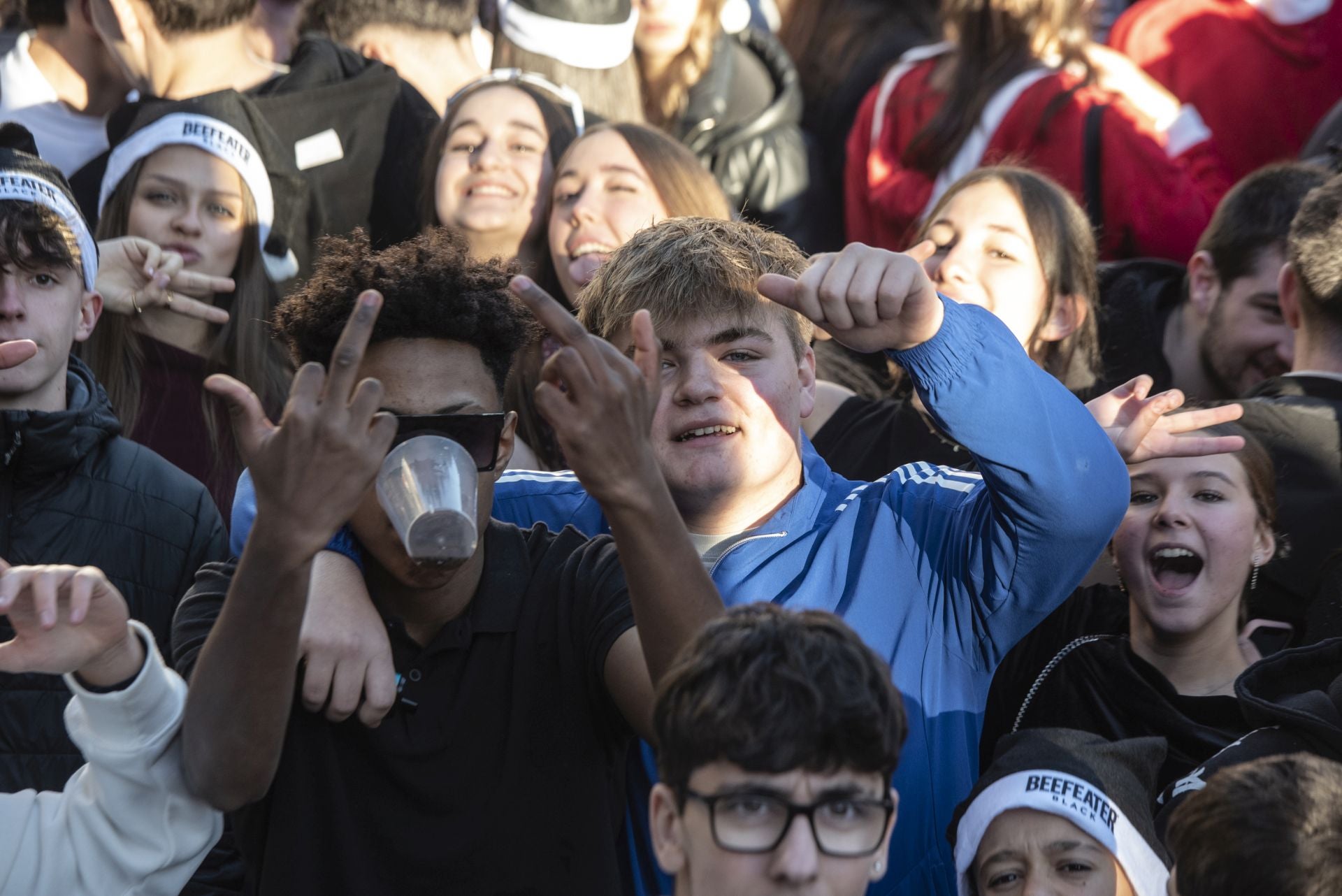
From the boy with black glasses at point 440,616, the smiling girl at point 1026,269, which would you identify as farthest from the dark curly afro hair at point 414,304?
the smiling girl at point 1026,269

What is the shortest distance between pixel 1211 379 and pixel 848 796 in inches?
110

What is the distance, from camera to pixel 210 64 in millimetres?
4918

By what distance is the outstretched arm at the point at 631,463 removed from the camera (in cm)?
233

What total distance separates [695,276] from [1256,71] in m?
3.23

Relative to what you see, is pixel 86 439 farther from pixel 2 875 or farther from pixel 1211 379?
pixel 1211 379

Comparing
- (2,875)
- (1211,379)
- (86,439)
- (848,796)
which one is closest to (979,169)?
(1211,379)

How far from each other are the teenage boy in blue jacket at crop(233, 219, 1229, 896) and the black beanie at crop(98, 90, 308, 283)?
1.57 m

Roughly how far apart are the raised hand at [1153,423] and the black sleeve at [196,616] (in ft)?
5.20

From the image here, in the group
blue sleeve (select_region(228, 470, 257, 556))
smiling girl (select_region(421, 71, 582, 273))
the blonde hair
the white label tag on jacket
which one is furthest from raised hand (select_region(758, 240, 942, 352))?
the blonde hair

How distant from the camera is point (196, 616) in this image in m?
2.71

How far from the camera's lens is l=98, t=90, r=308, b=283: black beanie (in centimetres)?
446

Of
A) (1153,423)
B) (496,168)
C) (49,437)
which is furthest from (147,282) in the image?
(1153,423)

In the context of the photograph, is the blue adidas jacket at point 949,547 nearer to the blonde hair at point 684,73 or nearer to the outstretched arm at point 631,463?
the outstretched arm at point 631,463

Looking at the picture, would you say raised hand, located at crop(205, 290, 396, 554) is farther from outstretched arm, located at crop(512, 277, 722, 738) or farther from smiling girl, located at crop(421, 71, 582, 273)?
smiling girl, located at crop(421, 71, 582, 273)
